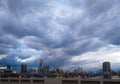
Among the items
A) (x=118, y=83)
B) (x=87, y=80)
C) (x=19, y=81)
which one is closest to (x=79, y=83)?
(x=87, y=80)

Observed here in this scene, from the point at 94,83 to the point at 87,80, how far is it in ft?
10.7

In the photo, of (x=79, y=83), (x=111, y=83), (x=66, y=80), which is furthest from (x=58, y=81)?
(x=111, y=83)

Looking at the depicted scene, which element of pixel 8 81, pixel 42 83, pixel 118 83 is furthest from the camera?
pixel 8 81

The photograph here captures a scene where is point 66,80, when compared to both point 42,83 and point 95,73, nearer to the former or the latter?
point 42,83

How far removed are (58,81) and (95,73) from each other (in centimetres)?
2309

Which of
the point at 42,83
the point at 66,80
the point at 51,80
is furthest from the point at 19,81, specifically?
the point at 66,80

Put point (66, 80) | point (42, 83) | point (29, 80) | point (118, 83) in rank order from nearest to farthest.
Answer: point (118, 83)
point (66, 80)
point (42, 83)
point (29, 80)

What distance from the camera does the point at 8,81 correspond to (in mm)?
107812

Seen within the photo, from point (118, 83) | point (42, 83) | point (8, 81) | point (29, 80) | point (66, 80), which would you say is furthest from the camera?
point (8, 81)

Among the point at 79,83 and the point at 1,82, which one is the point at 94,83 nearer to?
the point at 79,83

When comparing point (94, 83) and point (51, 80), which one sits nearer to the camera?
point (94, 83)

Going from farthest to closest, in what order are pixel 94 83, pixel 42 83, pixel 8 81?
1. pixel 8 81
2. pixel 42 83
3. pixel 94 83

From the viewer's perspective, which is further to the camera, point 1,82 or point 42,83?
point 1,82

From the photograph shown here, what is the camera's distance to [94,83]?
234 feet
